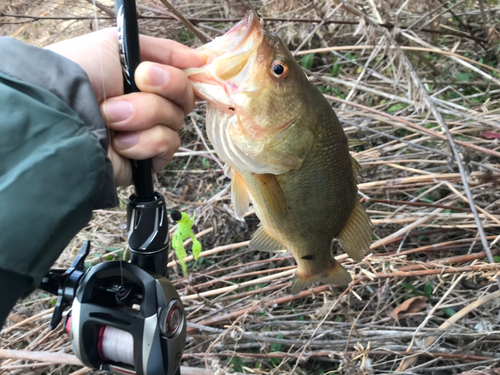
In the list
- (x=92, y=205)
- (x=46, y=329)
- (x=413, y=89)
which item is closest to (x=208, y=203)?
(x=46, y=329)

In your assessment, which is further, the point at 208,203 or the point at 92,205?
the point at 208,203

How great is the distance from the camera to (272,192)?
4.41 ft

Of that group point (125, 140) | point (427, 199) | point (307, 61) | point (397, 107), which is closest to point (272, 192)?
point (125, 140)

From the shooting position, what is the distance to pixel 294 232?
1.52 meters

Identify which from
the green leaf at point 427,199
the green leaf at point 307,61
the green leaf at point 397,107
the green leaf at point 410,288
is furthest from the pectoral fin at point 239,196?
the green leaf at point 307,61

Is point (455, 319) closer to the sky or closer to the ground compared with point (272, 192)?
closer to the ground

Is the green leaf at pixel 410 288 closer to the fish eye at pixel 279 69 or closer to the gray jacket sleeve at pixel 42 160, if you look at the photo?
the fish eye at pixel 279 69

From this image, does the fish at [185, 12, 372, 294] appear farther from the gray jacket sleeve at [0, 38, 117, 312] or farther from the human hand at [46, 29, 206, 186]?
the gray jacket sleeve at [0, 38, 117, 312]

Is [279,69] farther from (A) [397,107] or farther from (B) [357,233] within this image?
(A) [397,107]

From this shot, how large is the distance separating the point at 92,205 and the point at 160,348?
45 centimetres

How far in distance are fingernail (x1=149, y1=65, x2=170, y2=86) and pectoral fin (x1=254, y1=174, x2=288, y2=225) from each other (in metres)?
0.44

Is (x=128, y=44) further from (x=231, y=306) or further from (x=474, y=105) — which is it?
(x=474, y=105)

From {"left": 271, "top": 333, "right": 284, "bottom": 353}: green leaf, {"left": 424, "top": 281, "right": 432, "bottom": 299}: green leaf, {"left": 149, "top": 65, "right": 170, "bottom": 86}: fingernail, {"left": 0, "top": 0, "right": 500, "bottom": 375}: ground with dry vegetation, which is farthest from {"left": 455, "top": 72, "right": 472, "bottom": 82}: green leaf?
{"left": 149, "top": 65, "right": 170, "bottom": 86}: fingernail

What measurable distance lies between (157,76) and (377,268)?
5.23 ft
